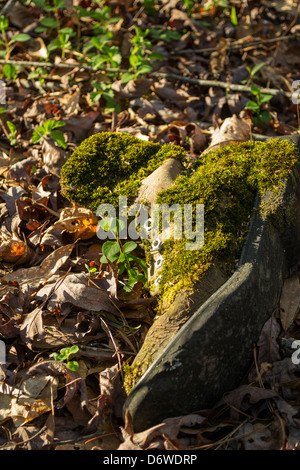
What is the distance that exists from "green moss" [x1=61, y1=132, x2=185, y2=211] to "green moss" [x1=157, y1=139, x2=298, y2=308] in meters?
0.35

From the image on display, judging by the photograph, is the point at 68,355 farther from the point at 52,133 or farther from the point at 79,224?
the point at 52,133

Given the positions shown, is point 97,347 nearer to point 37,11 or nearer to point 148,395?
point 148,395

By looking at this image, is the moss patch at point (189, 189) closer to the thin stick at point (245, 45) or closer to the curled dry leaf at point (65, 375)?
the curled dry leaf at point (65, 375)

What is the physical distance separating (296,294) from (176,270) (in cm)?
87

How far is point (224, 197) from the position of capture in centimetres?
275

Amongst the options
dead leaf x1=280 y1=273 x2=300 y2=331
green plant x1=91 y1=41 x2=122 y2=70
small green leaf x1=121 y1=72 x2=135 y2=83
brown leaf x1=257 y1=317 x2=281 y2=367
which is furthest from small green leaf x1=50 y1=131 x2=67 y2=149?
brown leaf x1=257 y1=317 x2=281 y2=367

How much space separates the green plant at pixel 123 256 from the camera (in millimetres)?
2686

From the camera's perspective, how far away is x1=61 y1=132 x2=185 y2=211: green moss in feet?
10.2

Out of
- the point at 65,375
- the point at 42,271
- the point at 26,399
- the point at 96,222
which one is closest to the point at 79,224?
the point at 96,222

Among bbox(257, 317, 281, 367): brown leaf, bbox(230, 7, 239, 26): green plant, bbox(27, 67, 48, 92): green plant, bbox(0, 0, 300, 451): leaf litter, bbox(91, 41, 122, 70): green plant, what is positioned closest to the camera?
bbox(0, 0, 300, 451): leaf litter

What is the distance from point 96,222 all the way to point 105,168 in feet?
1.35

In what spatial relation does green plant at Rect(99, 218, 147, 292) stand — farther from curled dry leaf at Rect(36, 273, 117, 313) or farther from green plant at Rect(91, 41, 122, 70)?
green plant at Rect(91, 41, 122, 70)

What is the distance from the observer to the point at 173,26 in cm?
557
